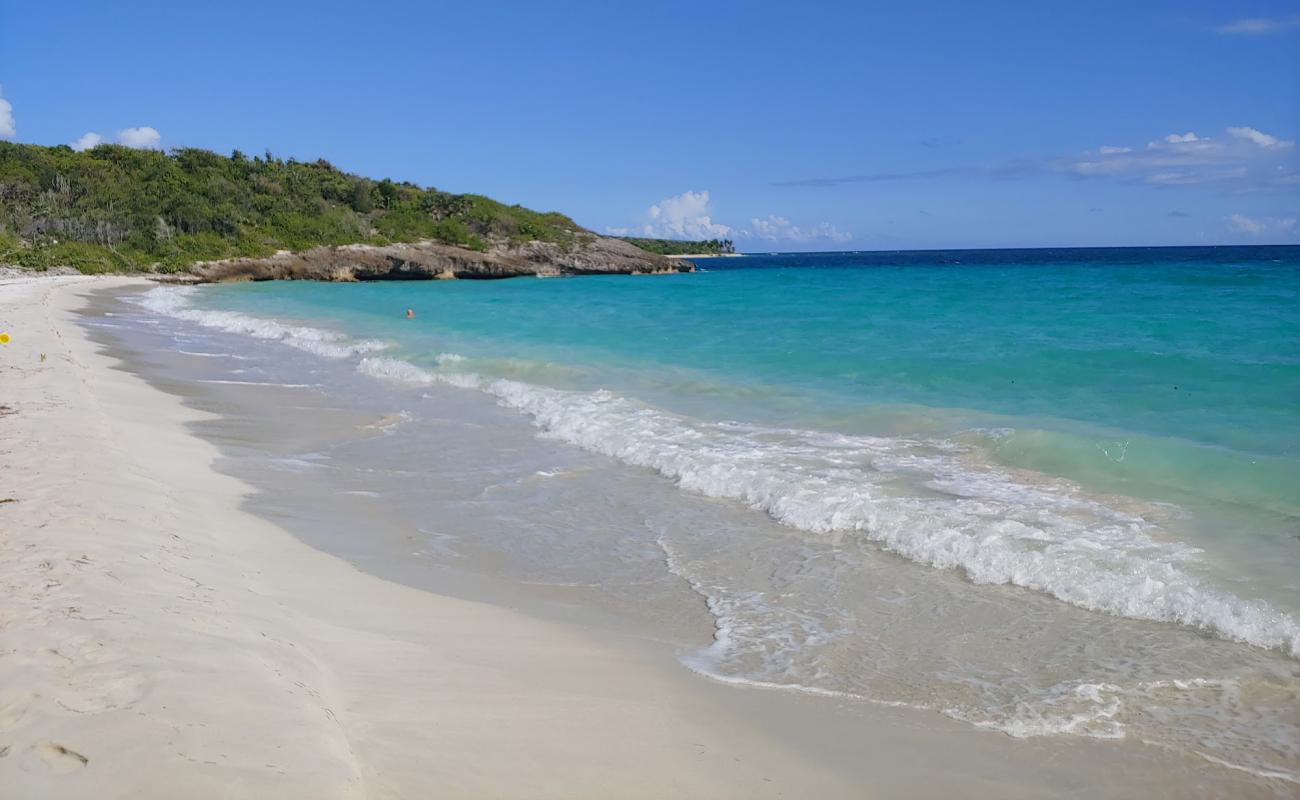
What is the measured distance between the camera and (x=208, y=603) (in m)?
4.47

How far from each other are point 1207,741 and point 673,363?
45.8 ft

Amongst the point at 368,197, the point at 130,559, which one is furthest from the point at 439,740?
the point at 368,197

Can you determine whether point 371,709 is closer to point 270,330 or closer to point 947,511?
point 947,511

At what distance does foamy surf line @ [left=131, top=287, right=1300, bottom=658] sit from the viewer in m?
5.31

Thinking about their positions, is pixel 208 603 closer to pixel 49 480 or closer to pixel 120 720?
pixel 120 720

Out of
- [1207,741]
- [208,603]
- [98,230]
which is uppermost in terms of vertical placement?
[98,230]

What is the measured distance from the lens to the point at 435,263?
6041 centimetres

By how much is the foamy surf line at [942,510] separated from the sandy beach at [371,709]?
1870mm

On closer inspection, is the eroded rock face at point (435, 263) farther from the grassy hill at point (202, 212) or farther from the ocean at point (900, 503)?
the ocean at point (900, 503)

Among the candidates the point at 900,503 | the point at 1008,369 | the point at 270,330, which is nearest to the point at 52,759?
the point at 900,503

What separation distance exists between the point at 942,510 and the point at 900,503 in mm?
343

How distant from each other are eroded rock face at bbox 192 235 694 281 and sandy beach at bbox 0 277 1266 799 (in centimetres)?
5023

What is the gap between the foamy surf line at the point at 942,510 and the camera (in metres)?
5.31

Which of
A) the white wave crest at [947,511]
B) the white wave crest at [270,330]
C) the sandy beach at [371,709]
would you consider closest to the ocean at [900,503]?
the white wave crest at [947,511]
